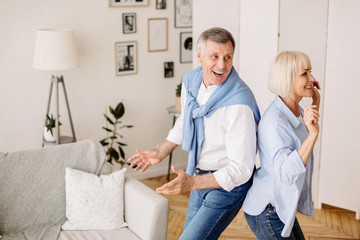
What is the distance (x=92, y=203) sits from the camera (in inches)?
120

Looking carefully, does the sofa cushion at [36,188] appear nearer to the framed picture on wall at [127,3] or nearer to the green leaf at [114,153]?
the green leaf at [114,153]

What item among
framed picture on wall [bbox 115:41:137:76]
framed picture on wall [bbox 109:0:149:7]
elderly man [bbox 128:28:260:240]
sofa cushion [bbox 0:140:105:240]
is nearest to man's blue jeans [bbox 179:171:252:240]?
elderly man [bbox 128:28:260:240]

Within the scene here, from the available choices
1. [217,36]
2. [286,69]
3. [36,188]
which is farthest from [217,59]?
[36,188]

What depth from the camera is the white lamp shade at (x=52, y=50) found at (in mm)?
3925

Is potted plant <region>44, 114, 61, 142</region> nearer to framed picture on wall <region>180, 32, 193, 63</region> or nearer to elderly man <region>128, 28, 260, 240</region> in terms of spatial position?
framed picture on wall <region>180, 32, 193, 63</region>

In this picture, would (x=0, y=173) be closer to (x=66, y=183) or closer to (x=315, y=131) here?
(x=66, y=183)

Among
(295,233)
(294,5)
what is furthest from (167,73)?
(295,233)

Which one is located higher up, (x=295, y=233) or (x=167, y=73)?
(x=167, y=73)

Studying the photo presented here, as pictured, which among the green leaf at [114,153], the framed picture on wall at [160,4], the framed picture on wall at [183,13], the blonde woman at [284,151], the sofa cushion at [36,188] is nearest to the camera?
the blonde woman at [284,151]

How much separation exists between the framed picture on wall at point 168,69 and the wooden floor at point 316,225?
1352 millimetres

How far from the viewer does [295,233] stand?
7.93 ft

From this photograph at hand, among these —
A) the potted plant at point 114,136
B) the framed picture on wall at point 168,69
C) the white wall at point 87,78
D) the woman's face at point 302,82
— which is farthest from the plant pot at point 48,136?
the woman's face at point 302,82

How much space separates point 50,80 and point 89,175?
1.56 metres

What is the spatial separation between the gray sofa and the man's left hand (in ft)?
2.54
